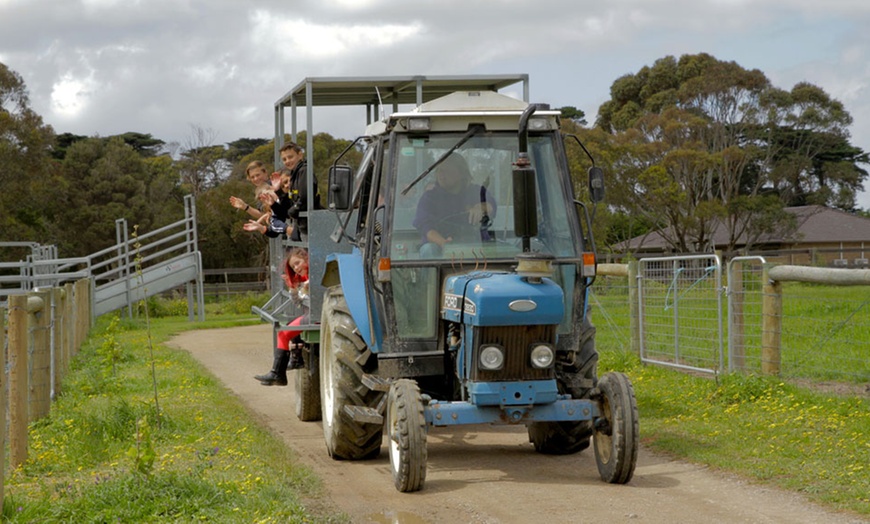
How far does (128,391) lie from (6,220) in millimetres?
29193

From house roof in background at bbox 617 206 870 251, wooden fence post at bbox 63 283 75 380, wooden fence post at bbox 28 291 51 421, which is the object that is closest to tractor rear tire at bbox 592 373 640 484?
wooden fence post at bbox 28 291 51 421

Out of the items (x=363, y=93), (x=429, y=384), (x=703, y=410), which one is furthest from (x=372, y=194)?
(x=703, y=410)

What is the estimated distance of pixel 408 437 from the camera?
7625 mm

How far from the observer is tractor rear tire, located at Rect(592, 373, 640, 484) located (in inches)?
307

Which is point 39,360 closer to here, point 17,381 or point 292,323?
point 17,381

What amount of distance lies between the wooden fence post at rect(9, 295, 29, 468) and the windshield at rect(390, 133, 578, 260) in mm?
3098

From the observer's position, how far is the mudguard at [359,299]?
28.8ft

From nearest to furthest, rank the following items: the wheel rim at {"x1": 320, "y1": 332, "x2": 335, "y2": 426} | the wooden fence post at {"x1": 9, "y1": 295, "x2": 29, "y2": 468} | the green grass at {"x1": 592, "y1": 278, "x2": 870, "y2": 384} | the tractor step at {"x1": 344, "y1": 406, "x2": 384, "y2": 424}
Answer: the tractor step at {"x1": 344, "y1": 406, "x2": 384, "y2": 424}, the wooden fence post at {"x1": 9, "y1": 295, "x2": 29, "y2": 468}, the wheel rim at {"x1": 320, "y1": 332, "x2": 335, "y2": 426}, the green grass at {"x1": 592, "y1": 278, "x2": 870, "y2": 384}

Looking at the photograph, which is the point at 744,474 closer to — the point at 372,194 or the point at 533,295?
the point at 533,295

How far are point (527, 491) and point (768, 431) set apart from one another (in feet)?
9.53

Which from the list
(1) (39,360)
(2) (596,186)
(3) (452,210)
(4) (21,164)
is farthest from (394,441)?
(4) (21,164)

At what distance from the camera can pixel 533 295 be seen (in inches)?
306

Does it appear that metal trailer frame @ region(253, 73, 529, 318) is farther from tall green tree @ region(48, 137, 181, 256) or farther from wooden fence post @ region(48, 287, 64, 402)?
tall green tree @ region(48, 137, 181, 256)

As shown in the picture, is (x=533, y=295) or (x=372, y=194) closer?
(x=533, y=295)
